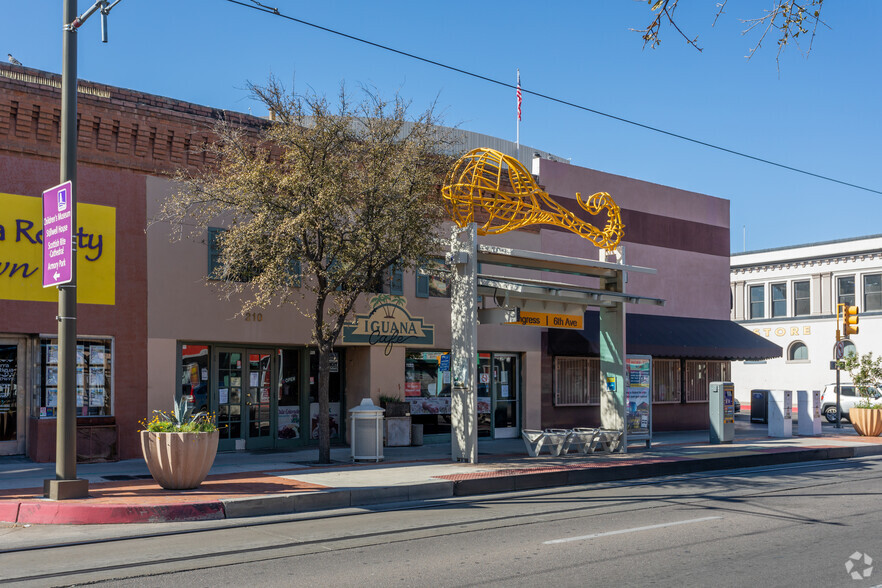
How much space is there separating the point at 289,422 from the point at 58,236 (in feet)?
27.6

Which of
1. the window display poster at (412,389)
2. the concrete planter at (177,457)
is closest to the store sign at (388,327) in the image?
the window display poster at (412,389)

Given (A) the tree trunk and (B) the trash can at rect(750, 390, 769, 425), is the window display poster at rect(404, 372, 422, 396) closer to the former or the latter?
(A) the tree trunk

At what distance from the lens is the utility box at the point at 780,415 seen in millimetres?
23438

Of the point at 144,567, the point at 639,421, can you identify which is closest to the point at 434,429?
the point at 639,421

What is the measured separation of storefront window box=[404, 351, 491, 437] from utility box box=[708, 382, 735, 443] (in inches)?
259

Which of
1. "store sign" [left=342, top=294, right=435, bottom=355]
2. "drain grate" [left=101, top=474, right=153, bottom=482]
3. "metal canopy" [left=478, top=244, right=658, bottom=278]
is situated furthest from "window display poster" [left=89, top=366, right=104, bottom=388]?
"metal canopy" [left=478, top=244, right=658, bottom=278]

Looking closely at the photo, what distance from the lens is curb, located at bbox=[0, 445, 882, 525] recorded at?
1027 cm

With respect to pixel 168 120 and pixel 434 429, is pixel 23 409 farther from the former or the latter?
pixel 434 429

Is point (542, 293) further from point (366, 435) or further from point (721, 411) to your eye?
point (721, 411)

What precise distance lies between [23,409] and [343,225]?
6679 mm

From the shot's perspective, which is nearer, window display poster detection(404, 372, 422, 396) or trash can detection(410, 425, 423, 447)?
trash can detection(410, 425, 423, 447)

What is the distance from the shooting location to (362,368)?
19.5m

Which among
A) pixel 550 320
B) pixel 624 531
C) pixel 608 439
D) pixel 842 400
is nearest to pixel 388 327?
pixel 550 320

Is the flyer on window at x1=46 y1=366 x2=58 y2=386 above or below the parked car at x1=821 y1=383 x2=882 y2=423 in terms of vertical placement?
above
